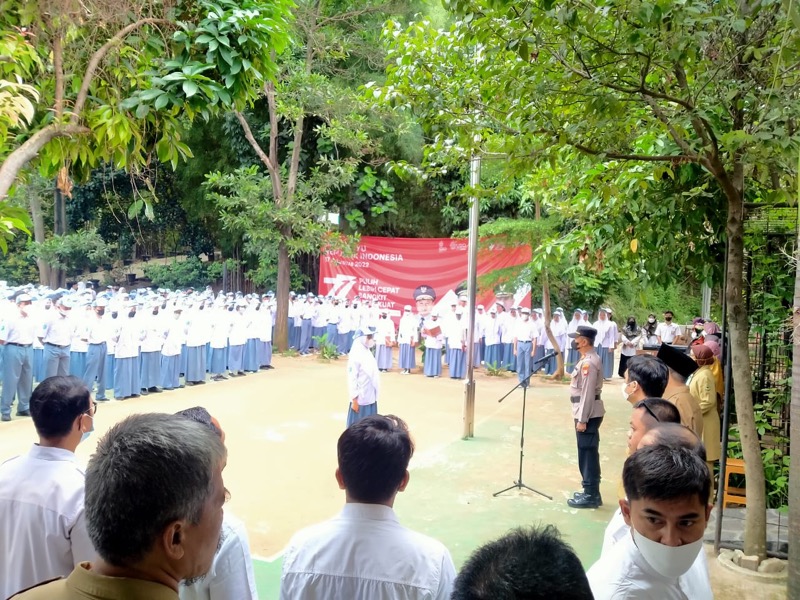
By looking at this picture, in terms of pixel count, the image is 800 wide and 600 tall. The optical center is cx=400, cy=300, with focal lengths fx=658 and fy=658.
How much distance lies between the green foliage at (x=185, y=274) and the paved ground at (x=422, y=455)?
9983 millimetres

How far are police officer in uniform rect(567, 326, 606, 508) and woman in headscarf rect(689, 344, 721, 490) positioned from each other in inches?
31.9

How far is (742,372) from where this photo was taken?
169 inches

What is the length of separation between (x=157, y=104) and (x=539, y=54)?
2476mm

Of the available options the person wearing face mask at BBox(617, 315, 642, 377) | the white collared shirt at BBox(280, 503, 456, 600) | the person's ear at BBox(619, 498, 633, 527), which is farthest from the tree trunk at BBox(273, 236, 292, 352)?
the person's ear at BBox(619, 498, 633, 527)

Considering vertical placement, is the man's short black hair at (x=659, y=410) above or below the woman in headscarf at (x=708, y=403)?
above

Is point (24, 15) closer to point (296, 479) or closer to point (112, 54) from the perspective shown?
point (112, 54)

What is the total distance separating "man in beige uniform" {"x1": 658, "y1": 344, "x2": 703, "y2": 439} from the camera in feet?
14.9

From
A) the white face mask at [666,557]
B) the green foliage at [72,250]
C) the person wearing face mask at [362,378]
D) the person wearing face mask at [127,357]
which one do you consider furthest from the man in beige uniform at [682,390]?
the green foliage at [72,250]

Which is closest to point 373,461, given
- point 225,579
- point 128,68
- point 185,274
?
point 225,579

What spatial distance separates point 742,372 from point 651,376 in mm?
711

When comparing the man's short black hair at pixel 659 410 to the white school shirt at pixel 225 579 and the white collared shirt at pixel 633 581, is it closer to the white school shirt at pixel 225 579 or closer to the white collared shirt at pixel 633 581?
the white collared shirt at pixel 633 581

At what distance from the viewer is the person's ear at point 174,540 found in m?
1.32

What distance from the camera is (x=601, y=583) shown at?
1.90 metres

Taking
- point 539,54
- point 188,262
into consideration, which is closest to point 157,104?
point 539,54
